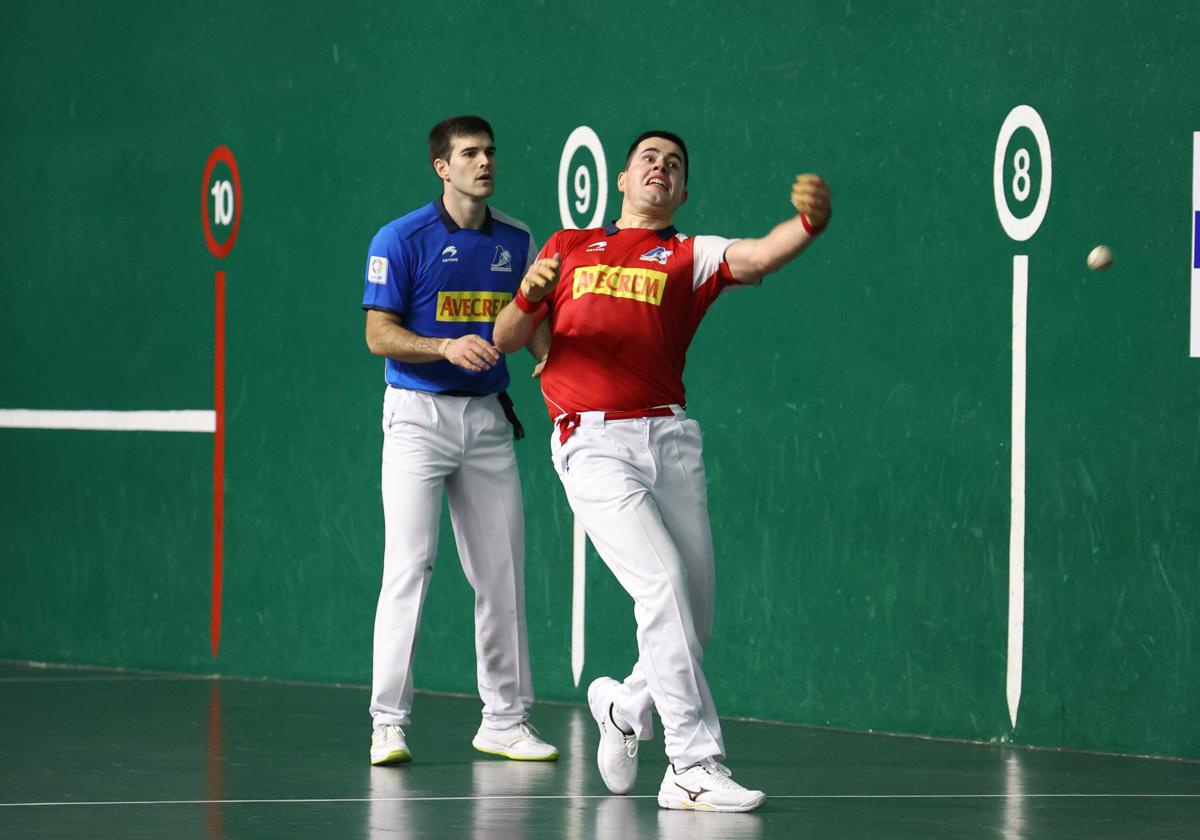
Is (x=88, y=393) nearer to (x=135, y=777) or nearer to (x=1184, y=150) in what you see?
(x=135, y=777)

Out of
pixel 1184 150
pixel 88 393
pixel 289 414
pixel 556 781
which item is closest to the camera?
pixel 556 781

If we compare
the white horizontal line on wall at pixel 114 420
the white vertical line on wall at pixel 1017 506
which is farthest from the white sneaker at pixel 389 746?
the white horizontal line on wall at pixel 114 420

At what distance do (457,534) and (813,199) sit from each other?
1.77 meters

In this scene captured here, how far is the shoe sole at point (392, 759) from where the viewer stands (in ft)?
20.5

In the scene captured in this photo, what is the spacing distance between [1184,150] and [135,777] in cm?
351

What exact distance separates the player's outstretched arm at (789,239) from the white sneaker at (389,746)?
1712 mm

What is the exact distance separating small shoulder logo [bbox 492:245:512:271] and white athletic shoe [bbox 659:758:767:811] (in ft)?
5.42

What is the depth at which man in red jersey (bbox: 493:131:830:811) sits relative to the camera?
541 centimetres

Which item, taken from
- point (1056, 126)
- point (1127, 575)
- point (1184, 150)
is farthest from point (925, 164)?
point (1127, 575)

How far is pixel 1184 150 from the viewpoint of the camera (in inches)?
252

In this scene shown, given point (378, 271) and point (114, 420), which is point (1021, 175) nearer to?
point (378, 271)

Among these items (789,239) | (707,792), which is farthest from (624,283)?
(707,792)

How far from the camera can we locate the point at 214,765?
6250 mm

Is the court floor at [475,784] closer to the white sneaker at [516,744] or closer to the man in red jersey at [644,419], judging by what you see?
the white sneaker at [516,744]
